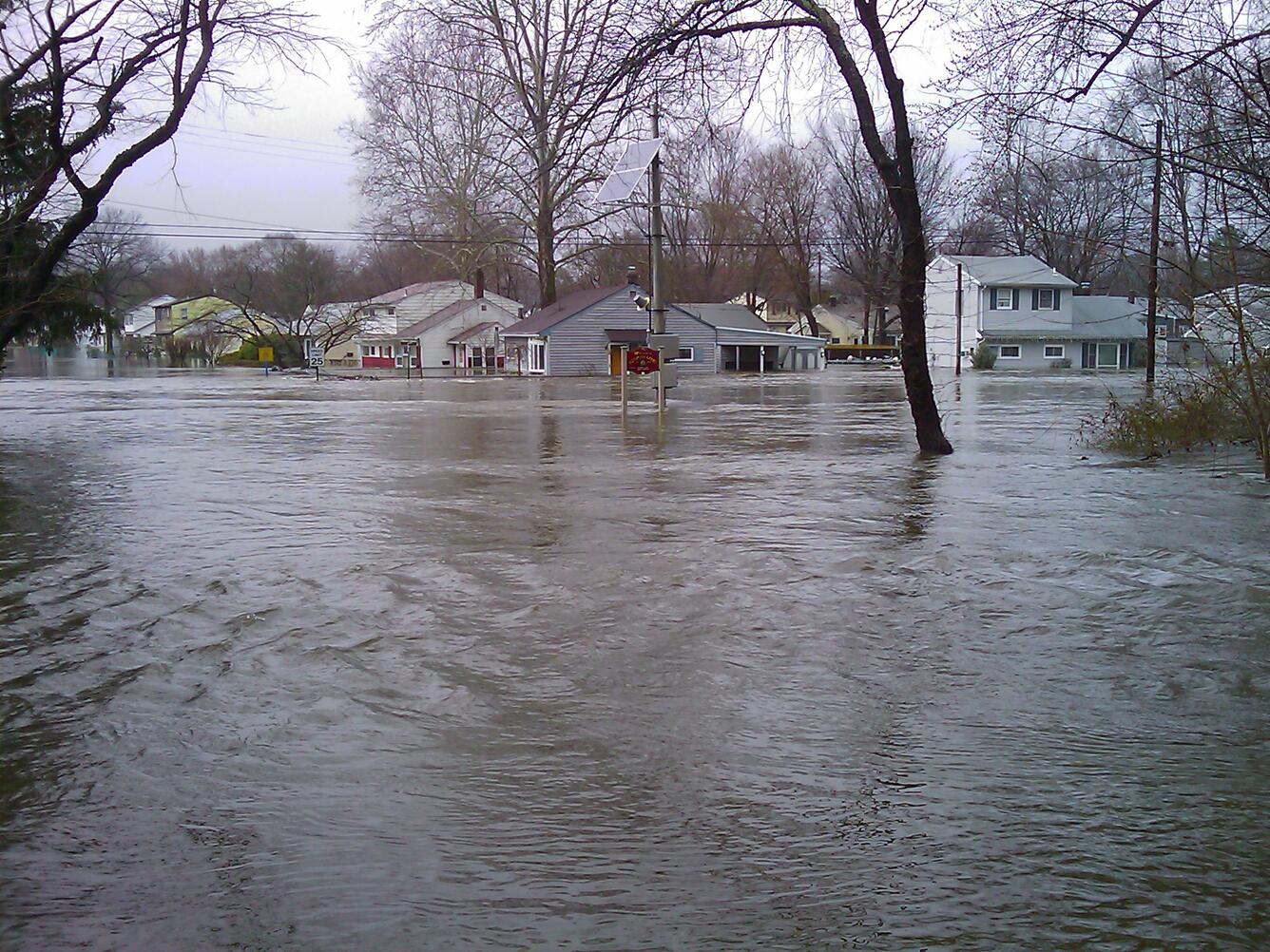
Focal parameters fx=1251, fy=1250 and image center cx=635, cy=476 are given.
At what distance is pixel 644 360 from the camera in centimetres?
2680

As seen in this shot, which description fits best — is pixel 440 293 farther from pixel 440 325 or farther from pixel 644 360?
pixel 644 360

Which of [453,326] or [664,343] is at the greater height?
[453,326]

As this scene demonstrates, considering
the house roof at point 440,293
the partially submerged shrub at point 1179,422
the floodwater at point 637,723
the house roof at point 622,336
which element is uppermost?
the house roof at point 440,293

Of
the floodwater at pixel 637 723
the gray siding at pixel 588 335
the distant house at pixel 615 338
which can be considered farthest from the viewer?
the distant house at pixel 615 338

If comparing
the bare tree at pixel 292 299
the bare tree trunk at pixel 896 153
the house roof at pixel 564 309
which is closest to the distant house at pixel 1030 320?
the house roof at pixel 564 309

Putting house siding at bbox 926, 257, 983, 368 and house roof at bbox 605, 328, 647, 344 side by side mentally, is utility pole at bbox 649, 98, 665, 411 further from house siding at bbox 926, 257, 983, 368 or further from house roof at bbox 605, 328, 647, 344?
house siding at bbox 926, 257, 983, 368

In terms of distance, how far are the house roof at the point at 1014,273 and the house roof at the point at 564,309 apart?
69.1ft

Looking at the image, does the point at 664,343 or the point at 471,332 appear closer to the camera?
the point at 664,343

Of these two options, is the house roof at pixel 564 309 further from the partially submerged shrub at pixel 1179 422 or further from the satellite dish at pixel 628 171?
the partially submerged shrub at pixel 1179 422

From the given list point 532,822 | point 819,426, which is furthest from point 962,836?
point 819,426

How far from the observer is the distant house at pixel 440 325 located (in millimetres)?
76438

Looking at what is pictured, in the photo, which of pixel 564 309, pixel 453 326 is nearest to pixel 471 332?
pixel 453 326

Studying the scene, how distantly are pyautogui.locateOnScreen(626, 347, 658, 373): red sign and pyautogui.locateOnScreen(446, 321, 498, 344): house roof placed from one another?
47.8 m

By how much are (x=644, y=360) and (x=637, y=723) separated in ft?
70.4
